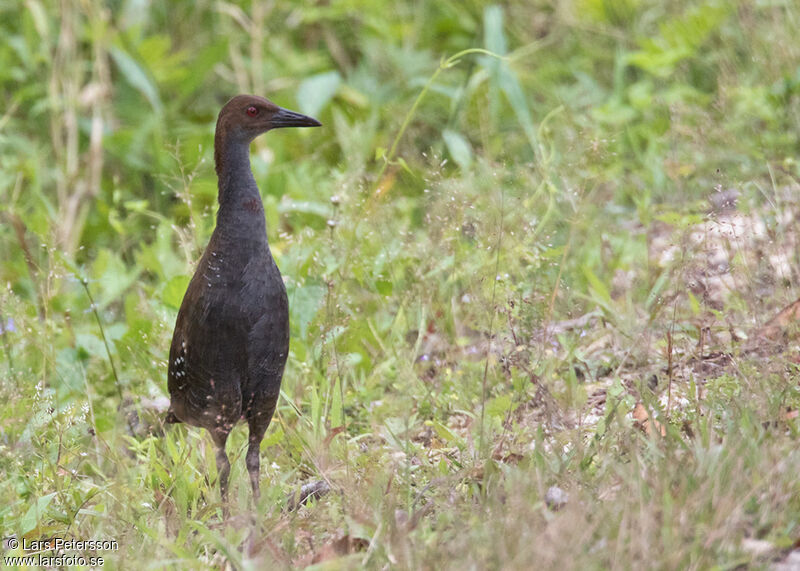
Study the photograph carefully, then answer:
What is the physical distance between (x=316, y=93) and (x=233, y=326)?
3.32 m

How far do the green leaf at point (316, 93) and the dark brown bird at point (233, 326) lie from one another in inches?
108

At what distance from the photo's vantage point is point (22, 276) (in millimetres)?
5762

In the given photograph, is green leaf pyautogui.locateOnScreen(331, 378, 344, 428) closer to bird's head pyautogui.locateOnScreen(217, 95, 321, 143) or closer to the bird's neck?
the bird's neck

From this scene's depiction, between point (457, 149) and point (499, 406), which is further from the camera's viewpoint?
point (457, 149)

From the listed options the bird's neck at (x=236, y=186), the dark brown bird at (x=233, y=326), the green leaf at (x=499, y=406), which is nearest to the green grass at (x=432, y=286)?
the green leaf at (x=499, y=406)

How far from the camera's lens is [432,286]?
4.38 metres

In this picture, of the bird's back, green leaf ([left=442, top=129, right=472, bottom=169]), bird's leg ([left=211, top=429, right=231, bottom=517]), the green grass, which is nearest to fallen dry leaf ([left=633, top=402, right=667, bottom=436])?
the green grass

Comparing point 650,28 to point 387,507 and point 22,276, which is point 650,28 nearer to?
point 22,276

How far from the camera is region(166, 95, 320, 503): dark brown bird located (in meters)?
3.41

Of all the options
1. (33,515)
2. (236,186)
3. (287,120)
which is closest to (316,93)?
(287,120)

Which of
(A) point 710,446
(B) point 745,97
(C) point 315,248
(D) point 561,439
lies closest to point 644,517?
(A) point 710,446

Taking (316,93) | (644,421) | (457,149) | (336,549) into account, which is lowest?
(336,549)

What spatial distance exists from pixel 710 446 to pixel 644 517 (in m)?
0.49

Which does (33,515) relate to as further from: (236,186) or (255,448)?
(236,186)
